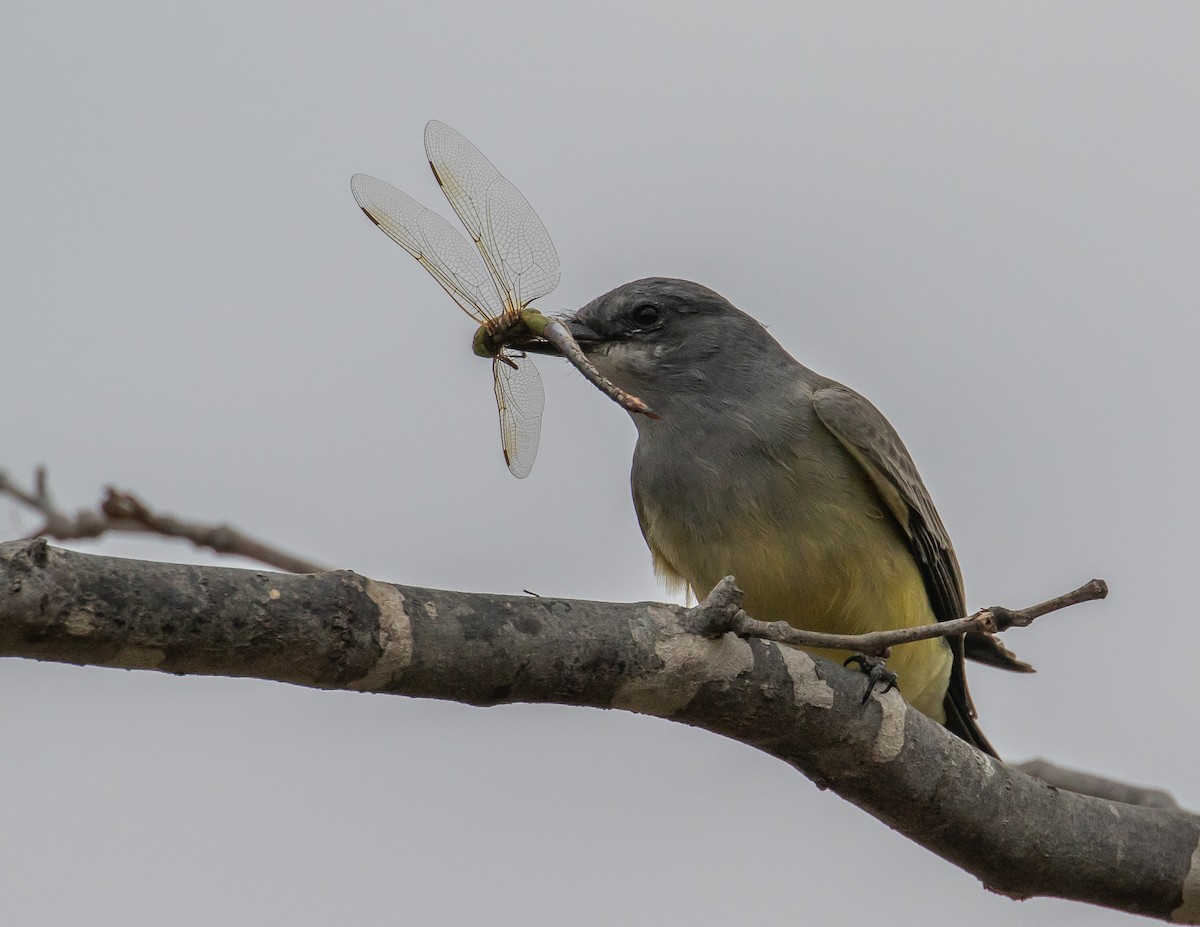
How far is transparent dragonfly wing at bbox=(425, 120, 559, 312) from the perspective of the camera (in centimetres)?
603

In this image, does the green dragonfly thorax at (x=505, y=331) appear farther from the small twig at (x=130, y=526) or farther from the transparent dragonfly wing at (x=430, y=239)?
the small twig at (x=130, y=526)

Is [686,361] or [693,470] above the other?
[686,361]

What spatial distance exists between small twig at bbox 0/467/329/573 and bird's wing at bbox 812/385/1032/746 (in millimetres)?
2748

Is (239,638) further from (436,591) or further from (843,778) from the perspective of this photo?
(843,778)

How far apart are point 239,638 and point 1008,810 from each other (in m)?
3.06

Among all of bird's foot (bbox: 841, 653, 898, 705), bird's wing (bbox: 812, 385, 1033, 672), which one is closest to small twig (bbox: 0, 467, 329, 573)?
bird's foot (bbox: 841, 653, 898, 705)

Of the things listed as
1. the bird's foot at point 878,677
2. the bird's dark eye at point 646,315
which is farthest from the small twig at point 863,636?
the bird's dark eye at point 646,315

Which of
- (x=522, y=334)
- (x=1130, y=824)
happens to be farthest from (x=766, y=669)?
(x=522, y=334)

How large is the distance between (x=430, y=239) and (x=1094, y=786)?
389 centimetres

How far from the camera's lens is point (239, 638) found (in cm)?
321

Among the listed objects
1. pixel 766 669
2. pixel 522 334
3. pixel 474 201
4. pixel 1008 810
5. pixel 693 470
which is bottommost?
pixel 1008 810

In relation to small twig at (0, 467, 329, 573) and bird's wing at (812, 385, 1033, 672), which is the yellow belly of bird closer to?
bird's wing at (812, 385, 1033, 672)

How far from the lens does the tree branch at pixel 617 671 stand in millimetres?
3070

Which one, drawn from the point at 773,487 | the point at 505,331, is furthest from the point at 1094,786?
the point at 505,331
